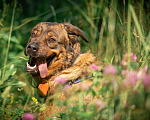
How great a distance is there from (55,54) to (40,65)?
29cm

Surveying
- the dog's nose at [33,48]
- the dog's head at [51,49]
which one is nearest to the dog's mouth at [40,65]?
the dog's head at [51,49]

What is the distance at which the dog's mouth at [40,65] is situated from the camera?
4.12 metres

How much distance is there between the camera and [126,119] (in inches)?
87.2

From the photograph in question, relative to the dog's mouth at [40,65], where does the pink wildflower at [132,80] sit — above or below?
above

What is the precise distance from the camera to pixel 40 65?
4.16 meters

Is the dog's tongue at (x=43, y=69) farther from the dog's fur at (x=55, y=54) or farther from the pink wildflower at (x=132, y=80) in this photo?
the pink wildflower at (x=132, y=80)

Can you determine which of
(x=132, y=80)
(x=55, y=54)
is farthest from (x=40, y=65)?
(x=132, y=80)

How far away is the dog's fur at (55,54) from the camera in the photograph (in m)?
4.07

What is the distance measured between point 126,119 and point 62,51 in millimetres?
2186

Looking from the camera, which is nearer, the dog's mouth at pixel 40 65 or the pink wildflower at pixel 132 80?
the pink wildflower at pixel 132 80

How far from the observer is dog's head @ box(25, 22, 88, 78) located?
4098 millimetres

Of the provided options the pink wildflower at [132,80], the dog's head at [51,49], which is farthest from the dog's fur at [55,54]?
the pink wildflower at [132,80]

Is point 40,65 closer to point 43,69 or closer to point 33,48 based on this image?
point 43,69

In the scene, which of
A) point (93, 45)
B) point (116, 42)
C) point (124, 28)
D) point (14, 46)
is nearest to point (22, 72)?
point (14, 46)
